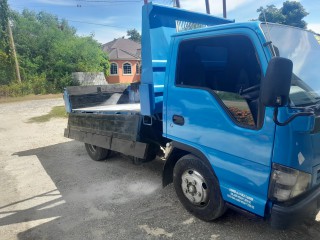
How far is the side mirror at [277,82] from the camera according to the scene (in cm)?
191

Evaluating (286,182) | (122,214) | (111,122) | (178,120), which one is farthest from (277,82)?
(111,122)

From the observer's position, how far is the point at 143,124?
13.2 ft

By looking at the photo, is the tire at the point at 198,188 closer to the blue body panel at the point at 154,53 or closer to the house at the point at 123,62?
the blue body panel at the point at 154,53

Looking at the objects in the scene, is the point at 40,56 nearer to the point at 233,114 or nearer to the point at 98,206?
the point at 98,206

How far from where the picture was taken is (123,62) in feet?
119

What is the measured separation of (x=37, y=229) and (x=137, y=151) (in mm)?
1752

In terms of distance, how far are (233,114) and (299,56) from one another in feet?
2.96

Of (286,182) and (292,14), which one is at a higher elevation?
(292,14)

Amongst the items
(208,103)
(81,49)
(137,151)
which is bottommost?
(137,151)

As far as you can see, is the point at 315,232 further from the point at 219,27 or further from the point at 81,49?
the point at 81,49

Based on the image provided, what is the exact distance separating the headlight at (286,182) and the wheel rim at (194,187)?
2.93 feet

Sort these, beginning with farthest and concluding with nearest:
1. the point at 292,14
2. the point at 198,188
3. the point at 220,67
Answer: the point at 292,14
the point at 220,67
the point at 198,188

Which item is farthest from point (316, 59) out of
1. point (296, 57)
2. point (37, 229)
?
point (37, 229)

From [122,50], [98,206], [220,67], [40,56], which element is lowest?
[98,206]
